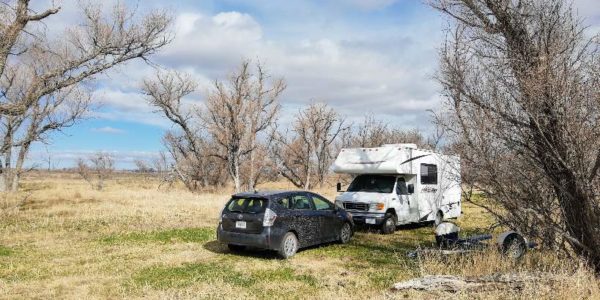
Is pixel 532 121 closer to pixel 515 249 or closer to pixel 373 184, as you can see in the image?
pixel 515 249

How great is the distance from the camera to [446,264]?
9.58 meters

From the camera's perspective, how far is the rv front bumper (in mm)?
16062

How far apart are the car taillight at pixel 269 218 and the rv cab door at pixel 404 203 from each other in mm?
6526

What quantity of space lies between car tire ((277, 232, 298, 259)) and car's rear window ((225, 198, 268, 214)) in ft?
3.09

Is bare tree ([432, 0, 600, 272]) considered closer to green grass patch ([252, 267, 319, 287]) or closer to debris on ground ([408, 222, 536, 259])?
debris on ground ([408, 222, 536, 259])

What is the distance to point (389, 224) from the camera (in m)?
16.4

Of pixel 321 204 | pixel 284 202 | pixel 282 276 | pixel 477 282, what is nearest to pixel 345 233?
pixel 321 204

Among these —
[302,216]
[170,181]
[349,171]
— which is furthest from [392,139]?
[302,216]

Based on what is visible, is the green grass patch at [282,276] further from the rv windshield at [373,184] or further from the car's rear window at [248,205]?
the rv windshield at [373,184]

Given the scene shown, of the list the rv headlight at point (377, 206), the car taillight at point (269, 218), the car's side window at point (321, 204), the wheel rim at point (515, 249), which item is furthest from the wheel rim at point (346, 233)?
the wheel rim at point (515, 249)

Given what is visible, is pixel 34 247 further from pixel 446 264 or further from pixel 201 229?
pixel 446 264

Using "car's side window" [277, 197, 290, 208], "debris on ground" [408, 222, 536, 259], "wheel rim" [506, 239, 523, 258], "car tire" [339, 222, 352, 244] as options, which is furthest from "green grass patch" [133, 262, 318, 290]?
"wheel rim" [506, 239, 523, 258]

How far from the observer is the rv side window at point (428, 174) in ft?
59.7

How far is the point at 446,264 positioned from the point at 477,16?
4890mm
